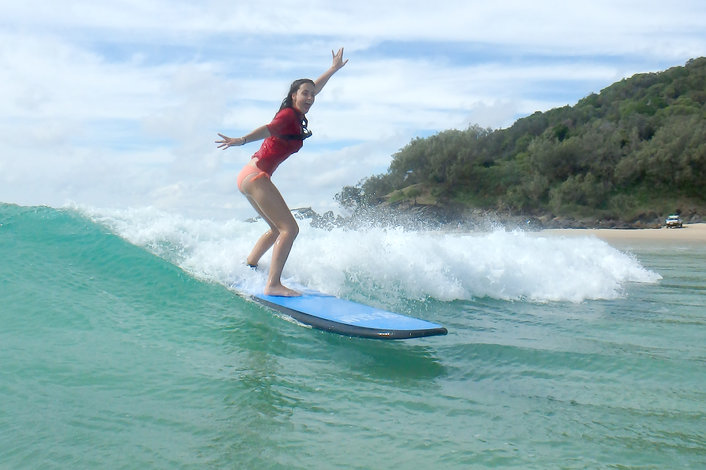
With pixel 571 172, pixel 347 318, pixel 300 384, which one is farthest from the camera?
pixel 571 172

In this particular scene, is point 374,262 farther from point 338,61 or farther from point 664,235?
point 664,235

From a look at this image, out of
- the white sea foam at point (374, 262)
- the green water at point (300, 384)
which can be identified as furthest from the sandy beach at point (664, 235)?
the green water at point (300, 384)

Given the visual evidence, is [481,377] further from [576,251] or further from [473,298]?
[576,251]

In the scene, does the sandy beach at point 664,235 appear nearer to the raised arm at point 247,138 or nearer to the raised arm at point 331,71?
the raised arm at point 331,71

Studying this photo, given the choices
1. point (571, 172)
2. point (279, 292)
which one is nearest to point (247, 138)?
point (279, 292)

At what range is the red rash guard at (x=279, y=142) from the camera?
4.84 meters

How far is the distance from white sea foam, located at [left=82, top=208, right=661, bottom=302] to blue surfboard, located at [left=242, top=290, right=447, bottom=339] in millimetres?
745

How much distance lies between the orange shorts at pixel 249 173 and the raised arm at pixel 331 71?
85cm

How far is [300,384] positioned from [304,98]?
250cm

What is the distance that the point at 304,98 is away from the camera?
4.86 metres

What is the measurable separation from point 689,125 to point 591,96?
26040mm

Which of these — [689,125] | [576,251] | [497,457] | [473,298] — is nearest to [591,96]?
[689,125]

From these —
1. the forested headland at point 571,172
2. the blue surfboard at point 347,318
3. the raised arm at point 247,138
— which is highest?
the forested headland at point 571,172

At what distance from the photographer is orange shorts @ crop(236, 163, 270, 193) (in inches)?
194
